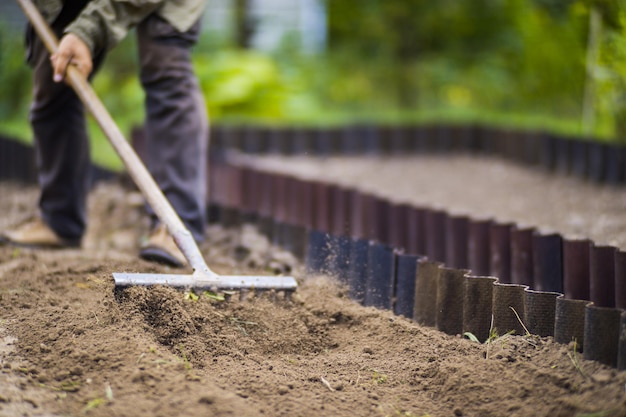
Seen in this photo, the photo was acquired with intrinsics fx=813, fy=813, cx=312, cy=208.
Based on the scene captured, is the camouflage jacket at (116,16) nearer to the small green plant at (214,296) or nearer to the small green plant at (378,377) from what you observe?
the small green plant at (214,296)

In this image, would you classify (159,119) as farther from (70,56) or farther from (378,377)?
(378,377)

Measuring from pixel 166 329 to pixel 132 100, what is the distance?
6543mm

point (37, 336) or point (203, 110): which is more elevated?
point (203, 110)

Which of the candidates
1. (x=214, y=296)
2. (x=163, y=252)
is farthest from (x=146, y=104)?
(x=214, y=296)

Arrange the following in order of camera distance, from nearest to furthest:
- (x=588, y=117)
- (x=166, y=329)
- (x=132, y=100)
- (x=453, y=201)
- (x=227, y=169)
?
(x=166, y=329), (x=227, y=169), (x=453, y=201), (x=588, y=117), (x=132, y=100)

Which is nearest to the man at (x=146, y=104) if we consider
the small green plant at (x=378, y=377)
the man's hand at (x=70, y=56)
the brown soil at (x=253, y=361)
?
the man's hand at (x=70, y=56)

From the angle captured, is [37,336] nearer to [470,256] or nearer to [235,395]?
[235,395]

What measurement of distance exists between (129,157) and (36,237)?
2.89ft

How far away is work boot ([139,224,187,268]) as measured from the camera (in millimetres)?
3158

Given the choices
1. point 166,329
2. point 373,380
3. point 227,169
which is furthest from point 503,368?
point 227,169

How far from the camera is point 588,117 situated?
22.3ft

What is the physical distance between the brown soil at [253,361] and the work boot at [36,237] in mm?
627

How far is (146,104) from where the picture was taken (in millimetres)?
3488

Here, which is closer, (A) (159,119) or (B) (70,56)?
(B) (70,56)
